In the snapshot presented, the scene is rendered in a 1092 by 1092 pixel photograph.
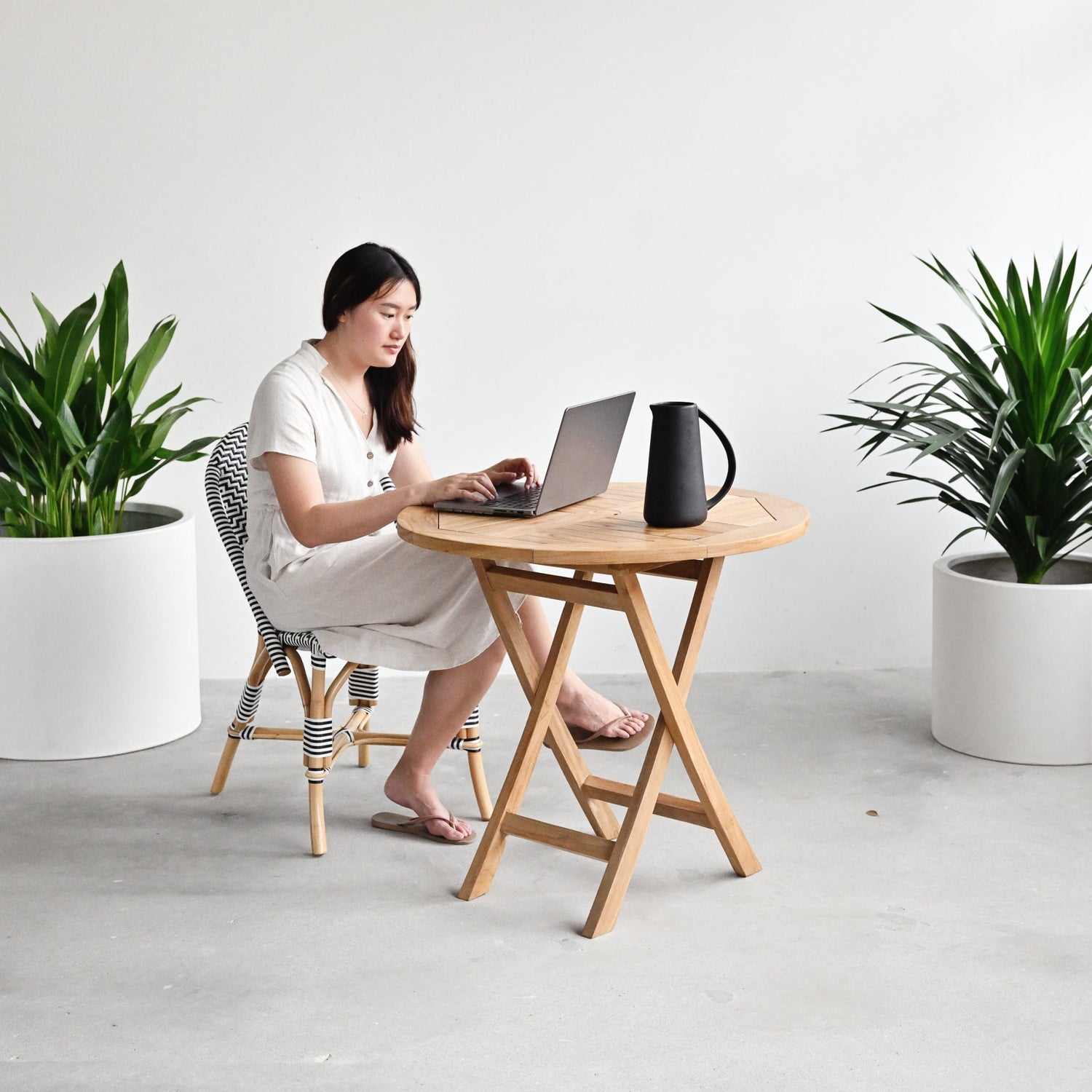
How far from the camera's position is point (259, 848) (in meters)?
2.76

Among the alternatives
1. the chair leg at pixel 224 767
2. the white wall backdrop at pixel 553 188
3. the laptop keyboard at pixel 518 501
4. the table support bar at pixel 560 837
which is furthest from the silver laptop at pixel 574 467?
the white wall backdrop at pixel 553 188

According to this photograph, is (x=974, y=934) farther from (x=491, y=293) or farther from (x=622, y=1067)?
(x=491, y=293)

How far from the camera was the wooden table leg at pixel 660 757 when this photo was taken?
2357mm

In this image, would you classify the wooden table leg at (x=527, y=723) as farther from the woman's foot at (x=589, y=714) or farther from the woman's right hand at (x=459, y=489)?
the woman's foot at (x=589, y=714)

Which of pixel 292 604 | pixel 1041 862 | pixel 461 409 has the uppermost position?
pixel 461 409

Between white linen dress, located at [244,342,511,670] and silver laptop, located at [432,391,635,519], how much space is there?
163 mm

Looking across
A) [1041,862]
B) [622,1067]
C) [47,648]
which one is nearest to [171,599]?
[47,648]

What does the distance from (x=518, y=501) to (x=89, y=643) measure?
140 centimetres

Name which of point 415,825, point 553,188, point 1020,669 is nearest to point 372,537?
point 415,825

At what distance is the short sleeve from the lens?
8.74 ft

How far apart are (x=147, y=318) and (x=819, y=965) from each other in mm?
2720

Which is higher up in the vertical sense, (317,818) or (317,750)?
(317,750)

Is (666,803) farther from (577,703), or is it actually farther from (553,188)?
(553,188)

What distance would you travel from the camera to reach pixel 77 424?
338 centimetres
